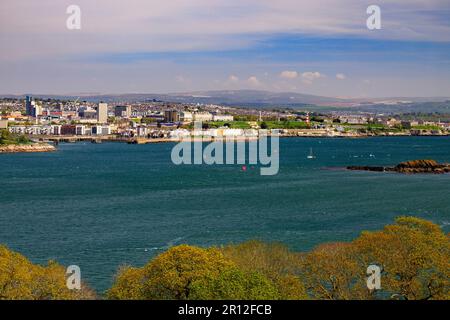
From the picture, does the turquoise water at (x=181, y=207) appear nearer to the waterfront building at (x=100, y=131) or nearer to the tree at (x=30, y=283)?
the tree at (x=30, y=283)

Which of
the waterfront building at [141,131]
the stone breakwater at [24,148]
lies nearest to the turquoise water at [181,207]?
the stone breakwater at [24,148]

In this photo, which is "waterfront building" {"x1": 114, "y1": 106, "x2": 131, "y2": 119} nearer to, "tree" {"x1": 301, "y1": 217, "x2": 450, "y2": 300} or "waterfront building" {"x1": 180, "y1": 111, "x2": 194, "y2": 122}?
"waterfront building" {"x1": 180, "y1": 111, "x2": 194, "y2": 122}

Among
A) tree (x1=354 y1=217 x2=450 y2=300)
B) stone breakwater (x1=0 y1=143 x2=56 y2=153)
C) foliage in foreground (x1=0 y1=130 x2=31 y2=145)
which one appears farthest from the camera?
foliage in foreground (x1=0 y1=130 x2=31 y2=145)

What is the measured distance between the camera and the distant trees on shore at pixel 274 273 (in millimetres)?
4461

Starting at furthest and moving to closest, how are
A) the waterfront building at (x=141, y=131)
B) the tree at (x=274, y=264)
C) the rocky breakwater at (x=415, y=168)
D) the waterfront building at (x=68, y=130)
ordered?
the waterfront building at (x=68, y=130)
the waterfront building at (x=141, y=131)
the rocky breakwater at (x=415, y=168)
the tree at (x=274, y=264)

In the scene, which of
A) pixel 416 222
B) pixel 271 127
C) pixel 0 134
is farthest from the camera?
pixel 271 127

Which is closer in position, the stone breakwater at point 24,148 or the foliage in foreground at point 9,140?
the stone breakwater at point 24,148

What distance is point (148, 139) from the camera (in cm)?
3919

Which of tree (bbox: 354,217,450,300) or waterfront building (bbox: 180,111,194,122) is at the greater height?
tree (bbox: 354,217,450,300)

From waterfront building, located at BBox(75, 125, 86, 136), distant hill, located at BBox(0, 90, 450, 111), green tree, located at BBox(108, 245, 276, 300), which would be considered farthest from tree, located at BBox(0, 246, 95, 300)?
distant hill, located at BBox(0, 90, 450, 111)

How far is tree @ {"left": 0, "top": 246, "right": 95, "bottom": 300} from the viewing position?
4.47 metres
